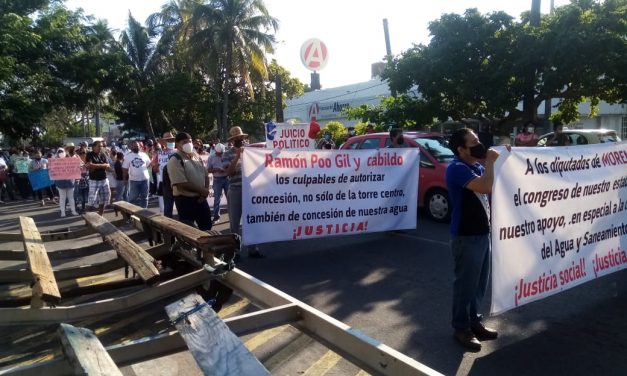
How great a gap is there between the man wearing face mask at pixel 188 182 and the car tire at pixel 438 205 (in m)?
4.51

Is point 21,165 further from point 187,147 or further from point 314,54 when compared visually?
point 187,147

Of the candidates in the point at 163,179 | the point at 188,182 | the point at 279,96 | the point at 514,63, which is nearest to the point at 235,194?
the point at 188,182

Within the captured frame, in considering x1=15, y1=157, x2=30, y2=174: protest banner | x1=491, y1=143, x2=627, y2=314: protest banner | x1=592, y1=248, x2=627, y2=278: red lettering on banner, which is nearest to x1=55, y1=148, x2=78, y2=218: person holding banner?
x1=15, y1=157, x2=30, y2=174: protest banner

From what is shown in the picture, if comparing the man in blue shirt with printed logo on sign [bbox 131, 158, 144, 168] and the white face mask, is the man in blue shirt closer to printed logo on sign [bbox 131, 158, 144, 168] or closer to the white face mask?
the white face mask

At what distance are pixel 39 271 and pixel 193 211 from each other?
2304 mm

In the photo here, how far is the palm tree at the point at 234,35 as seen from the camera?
30.2m

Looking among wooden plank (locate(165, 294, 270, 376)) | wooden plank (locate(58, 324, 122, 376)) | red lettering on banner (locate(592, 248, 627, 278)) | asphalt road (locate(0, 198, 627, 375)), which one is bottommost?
asphalt road (locate(0, 198, 627, 375))

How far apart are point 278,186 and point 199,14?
2637 cm

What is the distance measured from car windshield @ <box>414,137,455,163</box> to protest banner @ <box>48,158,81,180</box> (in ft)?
26.2

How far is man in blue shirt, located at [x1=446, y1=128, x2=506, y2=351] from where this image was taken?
148 inches

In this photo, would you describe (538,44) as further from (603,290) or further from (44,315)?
(44,315)

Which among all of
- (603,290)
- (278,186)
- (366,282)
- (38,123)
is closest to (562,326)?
(603,290)

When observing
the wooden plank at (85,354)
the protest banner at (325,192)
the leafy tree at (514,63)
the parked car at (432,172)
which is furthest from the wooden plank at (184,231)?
the leafy tree at (514,63)

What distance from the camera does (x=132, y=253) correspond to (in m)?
4.41
